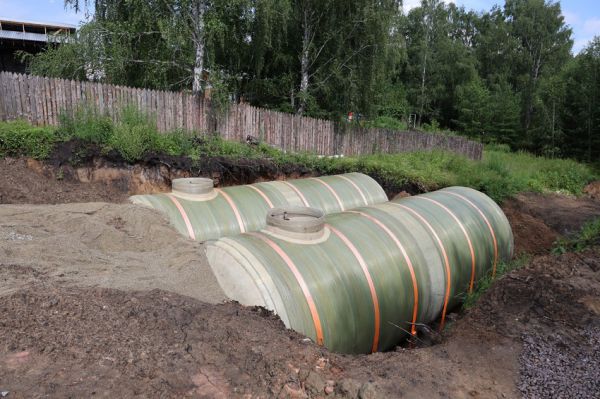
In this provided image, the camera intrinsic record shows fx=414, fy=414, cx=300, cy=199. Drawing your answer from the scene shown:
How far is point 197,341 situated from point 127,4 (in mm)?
11910

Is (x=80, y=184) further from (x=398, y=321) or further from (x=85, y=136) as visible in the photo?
(x=398, y=321)

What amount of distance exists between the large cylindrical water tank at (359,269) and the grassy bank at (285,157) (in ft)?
16.3

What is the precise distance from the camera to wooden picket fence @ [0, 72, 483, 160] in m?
9.45

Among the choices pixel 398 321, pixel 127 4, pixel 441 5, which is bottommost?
pixel 398 321

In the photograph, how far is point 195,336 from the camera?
3.27 meters

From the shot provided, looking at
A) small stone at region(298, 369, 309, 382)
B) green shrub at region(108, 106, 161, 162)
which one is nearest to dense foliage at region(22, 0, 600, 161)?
green shrub at region(108, 106, 161, 162)

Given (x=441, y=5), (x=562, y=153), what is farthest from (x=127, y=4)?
(x=441, y=5)

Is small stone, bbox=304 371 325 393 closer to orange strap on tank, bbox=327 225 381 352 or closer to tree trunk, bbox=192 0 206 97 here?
orange strap on tank, bbox=327 225 381 352

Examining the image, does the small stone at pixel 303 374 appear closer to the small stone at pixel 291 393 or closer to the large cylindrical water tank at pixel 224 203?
the small stone at pixel 291 393

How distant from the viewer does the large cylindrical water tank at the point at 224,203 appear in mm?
6352

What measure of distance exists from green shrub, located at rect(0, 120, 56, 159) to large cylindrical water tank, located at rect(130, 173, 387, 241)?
3.38 m

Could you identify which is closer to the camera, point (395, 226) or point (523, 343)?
point (523, 343)

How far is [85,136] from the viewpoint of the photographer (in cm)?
881

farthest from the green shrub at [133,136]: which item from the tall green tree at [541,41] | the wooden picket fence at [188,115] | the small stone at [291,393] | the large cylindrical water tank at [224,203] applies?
the tall green tree at [541,41]
